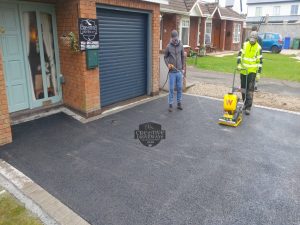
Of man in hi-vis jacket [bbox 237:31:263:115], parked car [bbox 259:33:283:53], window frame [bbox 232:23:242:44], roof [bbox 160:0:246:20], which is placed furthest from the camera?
window frame [bbox 232:23:242:44]

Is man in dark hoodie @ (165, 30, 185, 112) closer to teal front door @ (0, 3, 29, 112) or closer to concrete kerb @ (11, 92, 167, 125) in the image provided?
concrete kerb @ (11, 92, 167, 125)

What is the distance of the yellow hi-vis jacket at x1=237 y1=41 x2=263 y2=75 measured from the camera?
6.13m

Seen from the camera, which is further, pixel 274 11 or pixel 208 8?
pixel 274 11

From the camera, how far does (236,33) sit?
85.8 feet

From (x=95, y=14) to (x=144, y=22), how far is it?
2.13 metres

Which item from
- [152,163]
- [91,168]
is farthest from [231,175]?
[91,168]

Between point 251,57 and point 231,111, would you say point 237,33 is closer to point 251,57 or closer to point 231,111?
point 251,57

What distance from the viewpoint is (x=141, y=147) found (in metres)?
4.84

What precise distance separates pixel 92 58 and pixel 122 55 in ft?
4.43

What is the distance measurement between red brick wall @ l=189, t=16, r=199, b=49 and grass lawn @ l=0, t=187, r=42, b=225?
1891 cm

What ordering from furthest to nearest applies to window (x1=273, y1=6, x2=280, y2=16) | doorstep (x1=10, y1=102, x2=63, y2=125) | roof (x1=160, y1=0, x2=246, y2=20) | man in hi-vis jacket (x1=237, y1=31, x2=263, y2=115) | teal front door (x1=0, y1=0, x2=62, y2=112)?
window (x1=273, y1=6, x2=280, y2=16) < roof (x1=160, y1=0, x2=246, y2=20) < man in hi-vis jacket (x1=237, y1=31, x2=263, y2=115) < doorstep (x1=10, y1=102, x2=63, y2=125) < teal front door (x1=0, y1=0, x2=62, y2=112)

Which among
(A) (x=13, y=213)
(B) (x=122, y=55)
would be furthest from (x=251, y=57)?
(A) (x=13, y=213)

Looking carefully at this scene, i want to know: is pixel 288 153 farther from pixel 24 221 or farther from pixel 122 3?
pixel 122 3

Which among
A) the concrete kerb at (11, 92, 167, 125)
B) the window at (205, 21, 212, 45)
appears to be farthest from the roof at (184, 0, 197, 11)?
Result: the concrete kerb at (11, 92, 167, 125)
